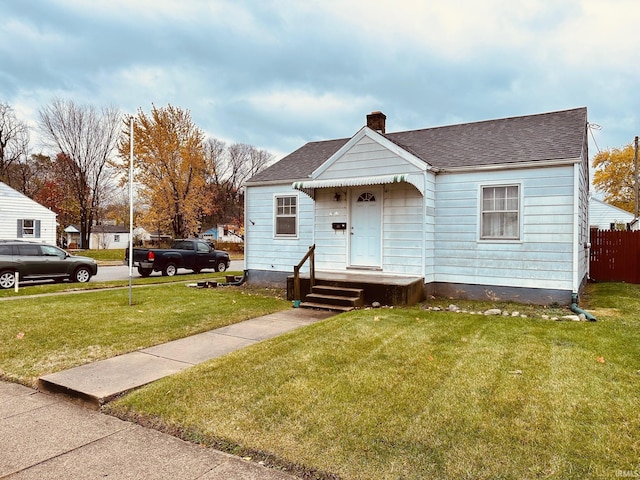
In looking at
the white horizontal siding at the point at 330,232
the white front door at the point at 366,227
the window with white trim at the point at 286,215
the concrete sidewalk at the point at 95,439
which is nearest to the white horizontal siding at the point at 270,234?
the window with white trim at the point at 286,215

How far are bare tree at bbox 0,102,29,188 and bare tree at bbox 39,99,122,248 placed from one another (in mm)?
4939

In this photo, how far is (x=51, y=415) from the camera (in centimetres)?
362

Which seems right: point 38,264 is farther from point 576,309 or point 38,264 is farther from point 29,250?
point 576,309

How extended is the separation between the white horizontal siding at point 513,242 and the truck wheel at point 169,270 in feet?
39.9

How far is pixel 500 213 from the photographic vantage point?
9398 millimetres

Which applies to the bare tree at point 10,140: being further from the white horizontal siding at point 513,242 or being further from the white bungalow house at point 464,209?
the white horizontal siding at point 513,242

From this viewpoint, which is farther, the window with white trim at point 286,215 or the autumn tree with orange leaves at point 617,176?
the autumn tree with orange leaves at point 617,176

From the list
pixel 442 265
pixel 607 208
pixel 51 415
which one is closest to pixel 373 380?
pixel 51 415

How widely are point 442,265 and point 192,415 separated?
795 cm

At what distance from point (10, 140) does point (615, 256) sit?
46259 mm

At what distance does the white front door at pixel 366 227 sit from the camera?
405 inches

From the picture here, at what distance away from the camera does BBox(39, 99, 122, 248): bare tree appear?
3422cm

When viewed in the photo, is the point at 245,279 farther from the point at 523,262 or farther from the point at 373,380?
the point at 373,380

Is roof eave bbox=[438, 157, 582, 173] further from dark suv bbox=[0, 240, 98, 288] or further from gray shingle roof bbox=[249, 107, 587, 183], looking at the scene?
dark suv bbox=[0, 240, 98, 288]
